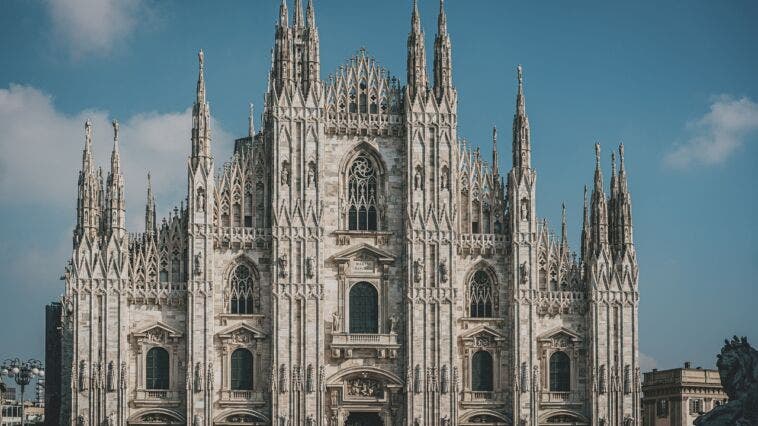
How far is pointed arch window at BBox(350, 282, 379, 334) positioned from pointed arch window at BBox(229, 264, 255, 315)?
17.7ft

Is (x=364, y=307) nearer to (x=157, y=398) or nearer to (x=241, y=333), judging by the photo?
(x=241, y=333)

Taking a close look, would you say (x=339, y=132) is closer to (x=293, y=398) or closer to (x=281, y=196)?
(x=281, y=196)

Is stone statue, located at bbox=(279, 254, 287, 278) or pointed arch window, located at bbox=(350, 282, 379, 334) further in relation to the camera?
pointed arch window, located at bbox=(350, 282, 379, 334)

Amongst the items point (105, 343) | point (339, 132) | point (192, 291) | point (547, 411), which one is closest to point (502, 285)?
point (547, 411)

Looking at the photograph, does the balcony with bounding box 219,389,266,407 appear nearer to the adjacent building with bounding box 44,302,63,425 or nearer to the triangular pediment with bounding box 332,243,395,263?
the triangular pediment with bounding box 332,243,395,263

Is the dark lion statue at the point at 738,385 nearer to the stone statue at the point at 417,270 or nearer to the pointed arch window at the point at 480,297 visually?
the stone statue at the point at 417,270

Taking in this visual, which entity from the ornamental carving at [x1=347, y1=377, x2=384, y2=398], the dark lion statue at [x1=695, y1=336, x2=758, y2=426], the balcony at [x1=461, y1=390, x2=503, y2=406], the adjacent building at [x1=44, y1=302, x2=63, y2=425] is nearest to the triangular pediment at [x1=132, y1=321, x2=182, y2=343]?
the ornamental carving at [x1=347, y1=377, x2=384, y2=398]

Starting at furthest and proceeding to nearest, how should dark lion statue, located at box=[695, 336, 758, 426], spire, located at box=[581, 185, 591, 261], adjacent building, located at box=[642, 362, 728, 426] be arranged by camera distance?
adjacent building, located at box=[642, 362, 728, 426] < spire, located at box=[581, 185, 591, 261] < dark lion statue, located at box=[695, 336, 758, 426]

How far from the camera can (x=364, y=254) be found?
71.4 m

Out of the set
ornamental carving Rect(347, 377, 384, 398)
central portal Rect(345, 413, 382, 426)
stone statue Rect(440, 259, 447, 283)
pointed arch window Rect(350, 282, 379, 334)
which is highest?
stone statue Rect(440, 259, 447, 283)

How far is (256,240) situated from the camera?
7062 centimetres

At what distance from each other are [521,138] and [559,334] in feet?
35.5

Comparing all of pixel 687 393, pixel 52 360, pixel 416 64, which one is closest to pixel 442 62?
pixel 416 64

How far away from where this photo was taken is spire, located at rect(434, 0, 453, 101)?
240ft
